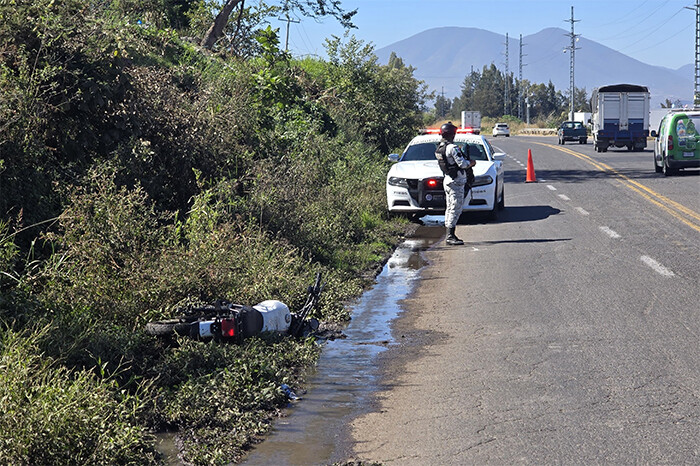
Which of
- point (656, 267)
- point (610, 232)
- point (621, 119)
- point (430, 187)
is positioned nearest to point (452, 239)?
point (430, 187)

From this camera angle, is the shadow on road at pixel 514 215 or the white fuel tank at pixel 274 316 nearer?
the white fuel tank at pixel 274 316

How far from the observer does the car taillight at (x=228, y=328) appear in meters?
6.76

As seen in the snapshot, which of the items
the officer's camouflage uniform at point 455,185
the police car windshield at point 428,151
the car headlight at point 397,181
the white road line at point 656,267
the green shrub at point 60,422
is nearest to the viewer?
the green shrub at point 60,422

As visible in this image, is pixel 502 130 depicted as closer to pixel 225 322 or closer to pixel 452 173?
pixel 452 173

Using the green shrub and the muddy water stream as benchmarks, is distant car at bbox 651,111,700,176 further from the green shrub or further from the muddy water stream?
the green shrub

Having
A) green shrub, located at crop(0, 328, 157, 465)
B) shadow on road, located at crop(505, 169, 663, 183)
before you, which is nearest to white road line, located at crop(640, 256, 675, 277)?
green shrub, located at crop(0, 328, 157, 465)

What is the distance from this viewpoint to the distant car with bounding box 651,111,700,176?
86.0ft

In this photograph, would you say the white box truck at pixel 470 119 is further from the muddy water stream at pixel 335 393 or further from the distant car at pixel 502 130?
the muddy water stream at pixel 335 393

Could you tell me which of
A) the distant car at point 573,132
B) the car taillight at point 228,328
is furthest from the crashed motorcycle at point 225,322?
the distant car at point 573,132

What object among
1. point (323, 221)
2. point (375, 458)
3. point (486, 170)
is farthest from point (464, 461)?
point (486, 170)

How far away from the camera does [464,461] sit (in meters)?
4.82

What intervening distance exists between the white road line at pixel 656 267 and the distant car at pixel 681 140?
15.8 m

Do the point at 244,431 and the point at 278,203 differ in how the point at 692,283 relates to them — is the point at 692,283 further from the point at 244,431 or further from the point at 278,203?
the point at 244,431

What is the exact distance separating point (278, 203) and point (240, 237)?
192cm
